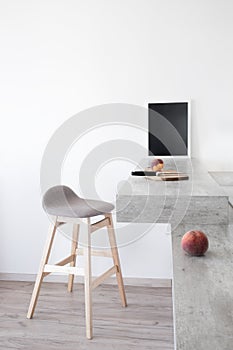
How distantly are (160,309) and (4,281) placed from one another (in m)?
1.27

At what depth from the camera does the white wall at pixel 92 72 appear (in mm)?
2619

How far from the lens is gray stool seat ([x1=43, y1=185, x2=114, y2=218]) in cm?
214

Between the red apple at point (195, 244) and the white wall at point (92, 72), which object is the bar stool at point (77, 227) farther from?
the red apple at point (195, 244)

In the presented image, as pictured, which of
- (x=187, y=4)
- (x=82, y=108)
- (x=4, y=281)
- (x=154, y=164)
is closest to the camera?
(x=154, y=164)

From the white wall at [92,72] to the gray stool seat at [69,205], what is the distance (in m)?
0.54

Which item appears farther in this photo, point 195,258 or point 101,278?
point 101,278

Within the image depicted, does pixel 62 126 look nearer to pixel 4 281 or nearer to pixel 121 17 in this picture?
pixel 121 17

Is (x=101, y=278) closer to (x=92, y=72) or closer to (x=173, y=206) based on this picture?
(x=173, y=206)

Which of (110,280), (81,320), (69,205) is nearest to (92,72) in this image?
(69,205)

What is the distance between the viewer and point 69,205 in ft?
7.55

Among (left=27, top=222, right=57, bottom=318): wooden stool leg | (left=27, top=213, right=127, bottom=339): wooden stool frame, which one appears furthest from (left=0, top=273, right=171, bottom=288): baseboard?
(left=27, top=222, right=57, bottom=318): wooden stool leg

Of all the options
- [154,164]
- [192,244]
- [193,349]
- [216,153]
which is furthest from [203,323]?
[216,153]

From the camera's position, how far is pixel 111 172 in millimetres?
2838

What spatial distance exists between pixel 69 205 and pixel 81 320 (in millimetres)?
716
